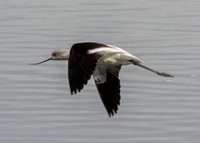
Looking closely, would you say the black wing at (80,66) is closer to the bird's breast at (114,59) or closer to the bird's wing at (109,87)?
the bird's breast at (114,59)

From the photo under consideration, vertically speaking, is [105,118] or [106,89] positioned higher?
[106,89]

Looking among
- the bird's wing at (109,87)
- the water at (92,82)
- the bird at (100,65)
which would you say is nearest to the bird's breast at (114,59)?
the bird at (100,65)

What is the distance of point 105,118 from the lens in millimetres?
12688

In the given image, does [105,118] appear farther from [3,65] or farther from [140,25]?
[140,25]

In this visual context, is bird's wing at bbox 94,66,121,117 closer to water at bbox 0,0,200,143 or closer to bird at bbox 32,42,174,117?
bird at bbox 32,42,174,117

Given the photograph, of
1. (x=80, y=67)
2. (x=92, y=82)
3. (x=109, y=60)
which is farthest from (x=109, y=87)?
(x=92, y=82)

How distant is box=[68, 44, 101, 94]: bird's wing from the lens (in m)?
9.80

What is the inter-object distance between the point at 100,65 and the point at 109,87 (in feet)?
0.91

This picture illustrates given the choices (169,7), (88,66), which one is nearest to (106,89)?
(88,66)

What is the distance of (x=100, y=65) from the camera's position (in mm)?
11289

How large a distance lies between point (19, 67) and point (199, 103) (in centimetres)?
316

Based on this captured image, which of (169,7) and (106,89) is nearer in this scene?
(106,89)

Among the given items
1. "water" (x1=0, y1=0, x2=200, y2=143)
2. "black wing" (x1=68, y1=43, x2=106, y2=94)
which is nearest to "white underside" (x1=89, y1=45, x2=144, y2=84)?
"black wing" (x1=68, y1=43, x2=106, y2=94)

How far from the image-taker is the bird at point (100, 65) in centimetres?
985
